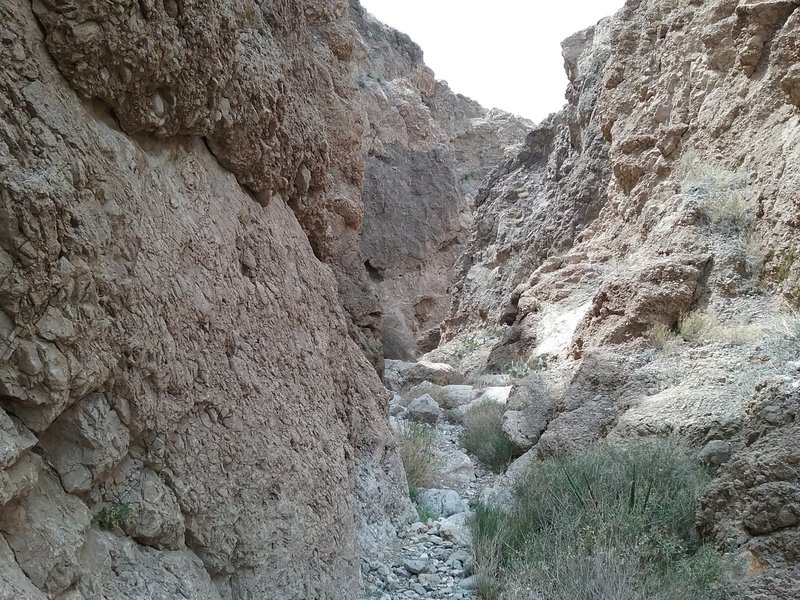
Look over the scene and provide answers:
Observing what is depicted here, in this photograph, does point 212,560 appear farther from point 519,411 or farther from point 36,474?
point 519,411

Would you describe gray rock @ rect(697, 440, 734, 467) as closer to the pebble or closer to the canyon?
the canyon

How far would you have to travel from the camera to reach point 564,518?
383cm

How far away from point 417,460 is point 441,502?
2.09ft

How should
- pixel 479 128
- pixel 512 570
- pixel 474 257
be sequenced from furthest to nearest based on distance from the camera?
pixel 479 128 → pixel 474 257 → pixel 512 570

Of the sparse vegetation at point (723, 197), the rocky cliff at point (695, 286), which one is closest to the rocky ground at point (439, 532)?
the rocky cliff at point (695, 286)

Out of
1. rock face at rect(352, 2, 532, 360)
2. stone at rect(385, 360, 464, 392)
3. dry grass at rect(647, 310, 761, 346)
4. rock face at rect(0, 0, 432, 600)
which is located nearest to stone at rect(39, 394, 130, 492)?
rock face at rect(0, 0, 432, 600)

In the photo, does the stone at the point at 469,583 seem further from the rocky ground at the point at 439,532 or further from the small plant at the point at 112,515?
the small plant at the point at 112,515

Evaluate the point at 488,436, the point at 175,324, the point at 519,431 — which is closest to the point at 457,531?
the point at 519,431

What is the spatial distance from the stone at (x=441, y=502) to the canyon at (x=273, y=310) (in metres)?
0.42

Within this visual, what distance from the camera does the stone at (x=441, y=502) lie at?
532cm

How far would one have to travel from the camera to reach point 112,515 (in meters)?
2.34

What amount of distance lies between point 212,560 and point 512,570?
1.68m

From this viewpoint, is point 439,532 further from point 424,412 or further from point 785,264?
point 424,412

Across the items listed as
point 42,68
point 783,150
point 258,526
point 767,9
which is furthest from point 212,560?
point 767,9
